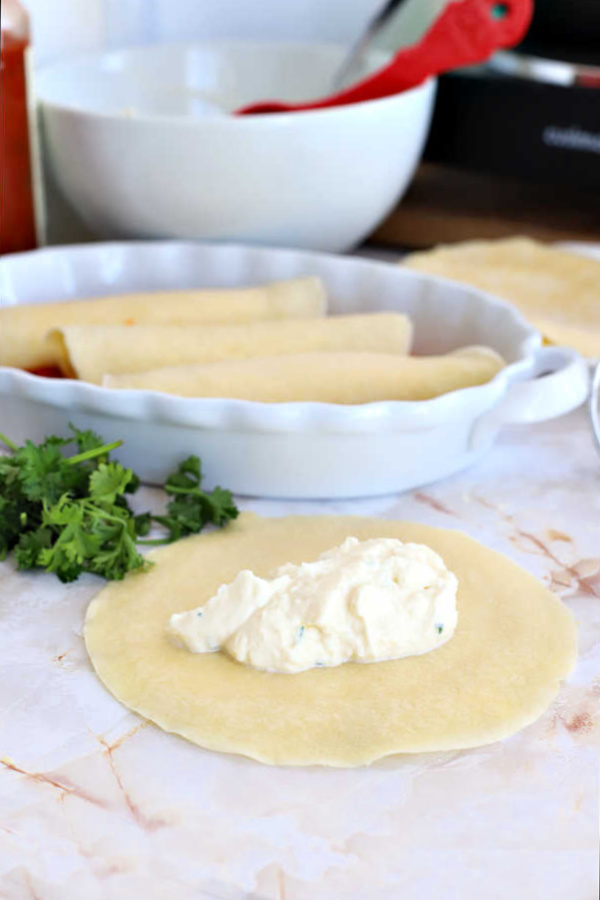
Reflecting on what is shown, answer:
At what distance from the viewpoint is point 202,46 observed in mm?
1449

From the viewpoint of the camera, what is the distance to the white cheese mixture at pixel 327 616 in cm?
68

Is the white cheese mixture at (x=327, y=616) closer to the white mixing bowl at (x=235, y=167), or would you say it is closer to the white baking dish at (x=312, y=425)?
the white baking dish at (x=312, y=425)

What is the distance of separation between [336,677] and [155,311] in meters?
0.48

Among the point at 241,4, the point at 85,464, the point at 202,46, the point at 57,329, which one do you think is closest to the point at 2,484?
the point at 85,464

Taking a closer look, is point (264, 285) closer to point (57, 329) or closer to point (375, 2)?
point (57, 329)

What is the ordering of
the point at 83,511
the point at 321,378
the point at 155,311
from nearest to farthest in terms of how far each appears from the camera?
the point at 83,511, the point at 321,378, the point at 155,311

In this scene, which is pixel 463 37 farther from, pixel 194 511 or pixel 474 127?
pixel 194 511

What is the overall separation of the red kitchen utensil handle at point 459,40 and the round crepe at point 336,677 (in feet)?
2.04

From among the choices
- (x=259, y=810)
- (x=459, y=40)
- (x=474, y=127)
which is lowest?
(x=259, y=810)

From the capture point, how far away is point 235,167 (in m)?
1.15

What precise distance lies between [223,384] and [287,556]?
0.18 metres

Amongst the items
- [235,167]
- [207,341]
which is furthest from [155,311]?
[235,167]

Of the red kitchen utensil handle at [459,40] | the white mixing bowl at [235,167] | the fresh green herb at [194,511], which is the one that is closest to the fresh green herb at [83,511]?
the fresh green herb at [194,511]

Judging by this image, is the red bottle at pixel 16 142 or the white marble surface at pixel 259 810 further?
the red bottle at pixel 16 142
